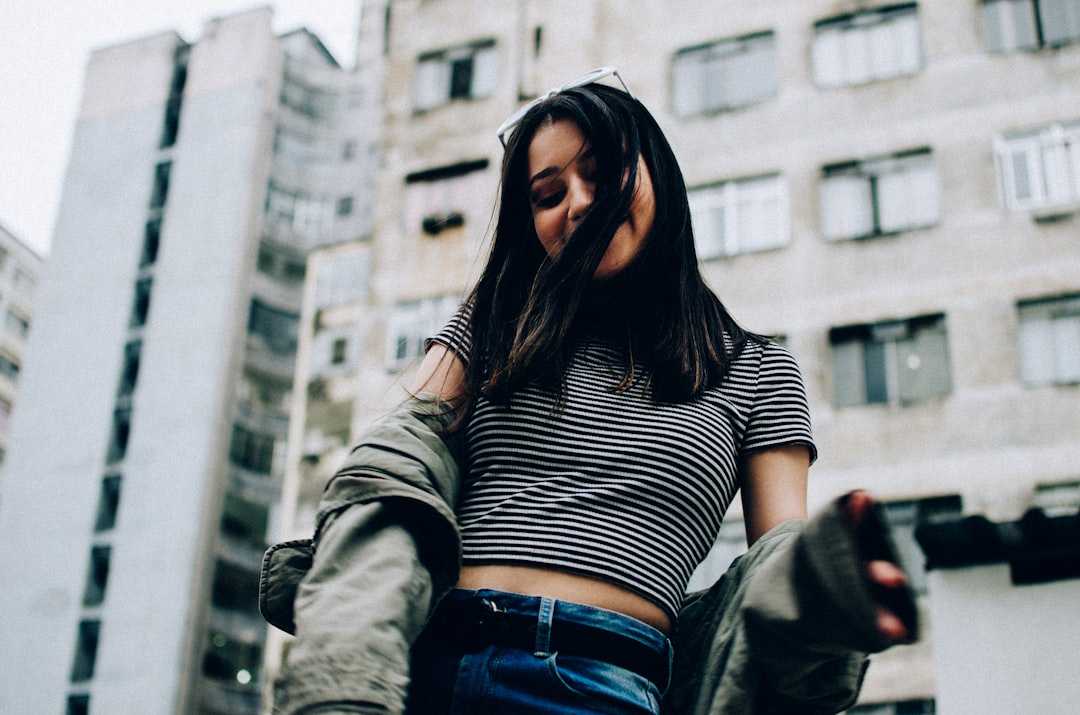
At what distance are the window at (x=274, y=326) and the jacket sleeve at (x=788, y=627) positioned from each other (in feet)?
126

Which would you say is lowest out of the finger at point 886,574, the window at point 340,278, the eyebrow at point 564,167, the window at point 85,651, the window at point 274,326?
the finger at point 886,574

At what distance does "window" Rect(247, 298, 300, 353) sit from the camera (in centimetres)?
3972

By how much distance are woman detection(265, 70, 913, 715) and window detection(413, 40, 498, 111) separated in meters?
21.7

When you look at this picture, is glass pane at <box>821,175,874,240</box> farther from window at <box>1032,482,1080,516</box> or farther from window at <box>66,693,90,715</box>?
window at <box>66,693,90,715</box>

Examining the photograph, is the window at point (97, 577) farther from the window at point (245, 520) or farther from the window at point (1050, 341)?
the window at point (1050, 341)

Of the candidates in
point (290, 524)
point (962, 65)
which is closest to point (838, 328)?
point (962, 65)

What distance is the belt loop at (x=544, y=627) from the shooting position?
1845 mm

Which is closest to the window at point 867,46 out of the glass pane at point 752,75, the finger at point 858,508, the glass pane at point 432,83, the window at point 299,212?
the glass pane at point 752,75

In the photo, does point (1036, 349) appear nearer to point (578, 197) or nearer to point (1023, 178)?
point (1023, 178)

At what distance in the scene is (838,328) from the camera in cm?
1816

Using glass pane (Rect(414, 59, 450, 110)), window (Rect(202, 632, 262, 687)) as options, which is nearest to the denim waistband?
glass pane (Rect(414, 59, 450, 110))

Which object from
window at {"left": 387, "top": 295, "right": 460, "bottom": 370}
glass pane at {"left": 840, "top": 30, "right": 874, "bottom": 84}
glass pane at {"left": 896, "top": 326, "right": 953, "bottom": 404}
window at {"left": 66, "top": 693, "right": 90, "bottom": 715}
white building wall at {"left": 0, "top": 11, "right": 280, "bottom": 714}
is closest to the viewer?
glass pane at {"left": 896, "top": 326, "right": 953, "bottom": 404}

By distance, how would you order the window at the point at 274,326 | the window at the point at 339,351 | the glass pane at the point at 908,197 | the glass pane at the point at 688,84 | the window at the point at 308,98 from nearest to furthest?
1. the glass pane at the point at 908,197
2. the glass pane at the point at 688,84
3. the window at the point at 339,351
4. the window at the point at 274,326
5. the window at the point at 308,98

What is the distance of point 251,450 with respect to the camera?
38656 mm
